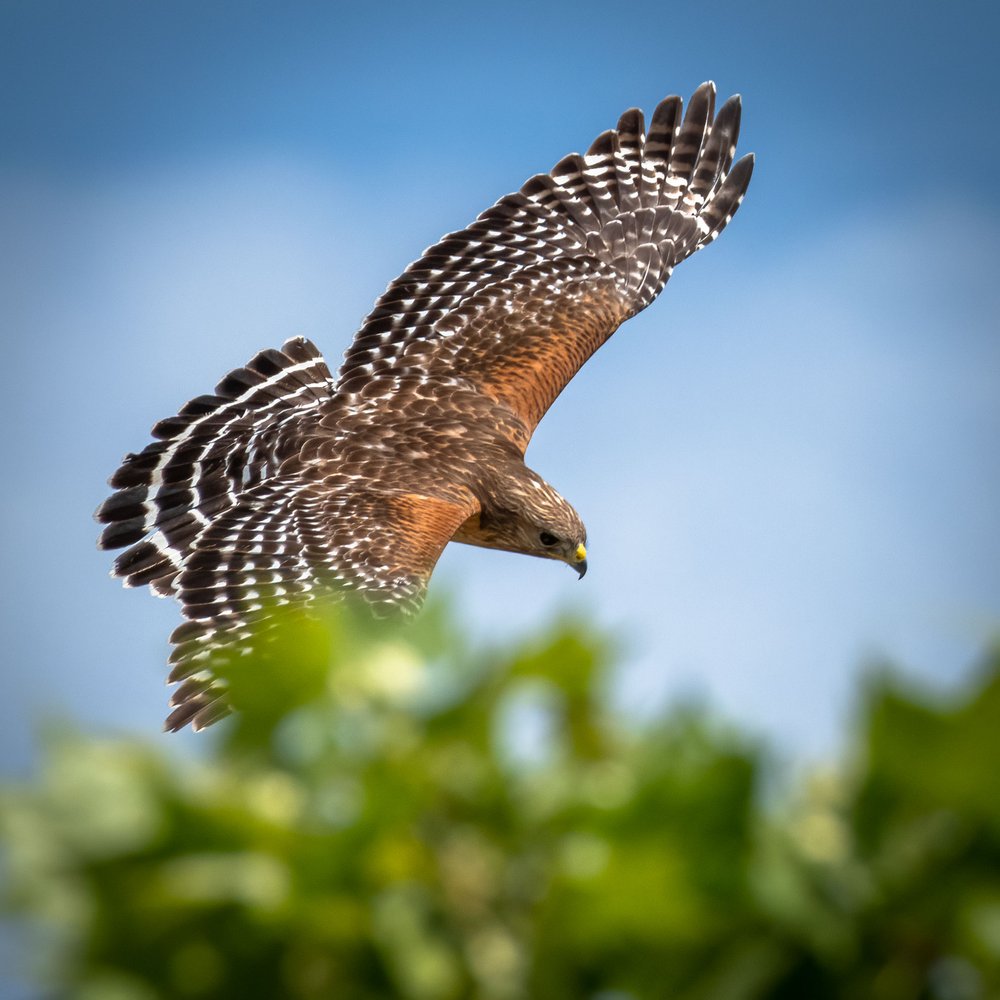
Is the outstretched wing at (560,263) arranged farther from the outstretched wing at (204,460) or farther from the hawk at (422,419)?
the outstretched wing at (204,460)

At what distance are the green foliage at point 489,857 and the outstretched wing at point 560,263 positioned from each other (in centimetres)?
933

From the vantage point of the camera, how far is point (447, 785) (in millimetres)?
1299

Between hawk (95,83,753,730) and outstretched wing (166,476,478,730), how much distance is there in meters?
0.01

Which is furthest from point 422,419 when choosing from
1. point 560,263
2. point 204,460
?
point 560,263

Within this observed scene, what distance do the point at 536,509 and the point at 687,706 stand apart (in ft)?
31.0

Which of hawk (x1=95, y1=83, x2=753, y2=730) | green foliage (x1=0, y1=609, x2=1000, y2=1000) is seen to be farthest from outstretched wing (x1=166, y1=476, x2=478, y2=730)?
green foliage (x1=0, y1=609, x2=1000, y2=1000)

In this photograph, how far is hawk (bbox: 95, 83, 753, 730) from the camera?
8703mm

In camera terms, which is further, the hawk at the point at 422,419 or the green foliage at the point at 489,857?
the hawk at the point at 422,419

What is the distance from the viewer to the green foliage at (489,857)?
1.20m

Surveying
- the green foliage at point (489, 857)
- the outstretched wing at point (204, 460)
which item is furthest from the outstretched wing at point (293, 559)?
the green foliage at point (489, 857)

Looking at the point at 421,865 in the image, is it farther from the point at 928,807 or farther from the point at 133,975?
the point at 928,807

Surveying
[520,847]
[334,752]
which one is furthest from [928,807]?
[334,752]

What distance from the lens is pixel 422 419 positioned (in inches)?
407

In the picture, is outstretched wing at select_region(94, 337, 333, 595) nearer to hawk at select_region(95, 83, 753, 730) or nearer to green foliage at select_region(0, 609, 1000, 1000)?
hawk at select_region(95, 83, 753, 730)
